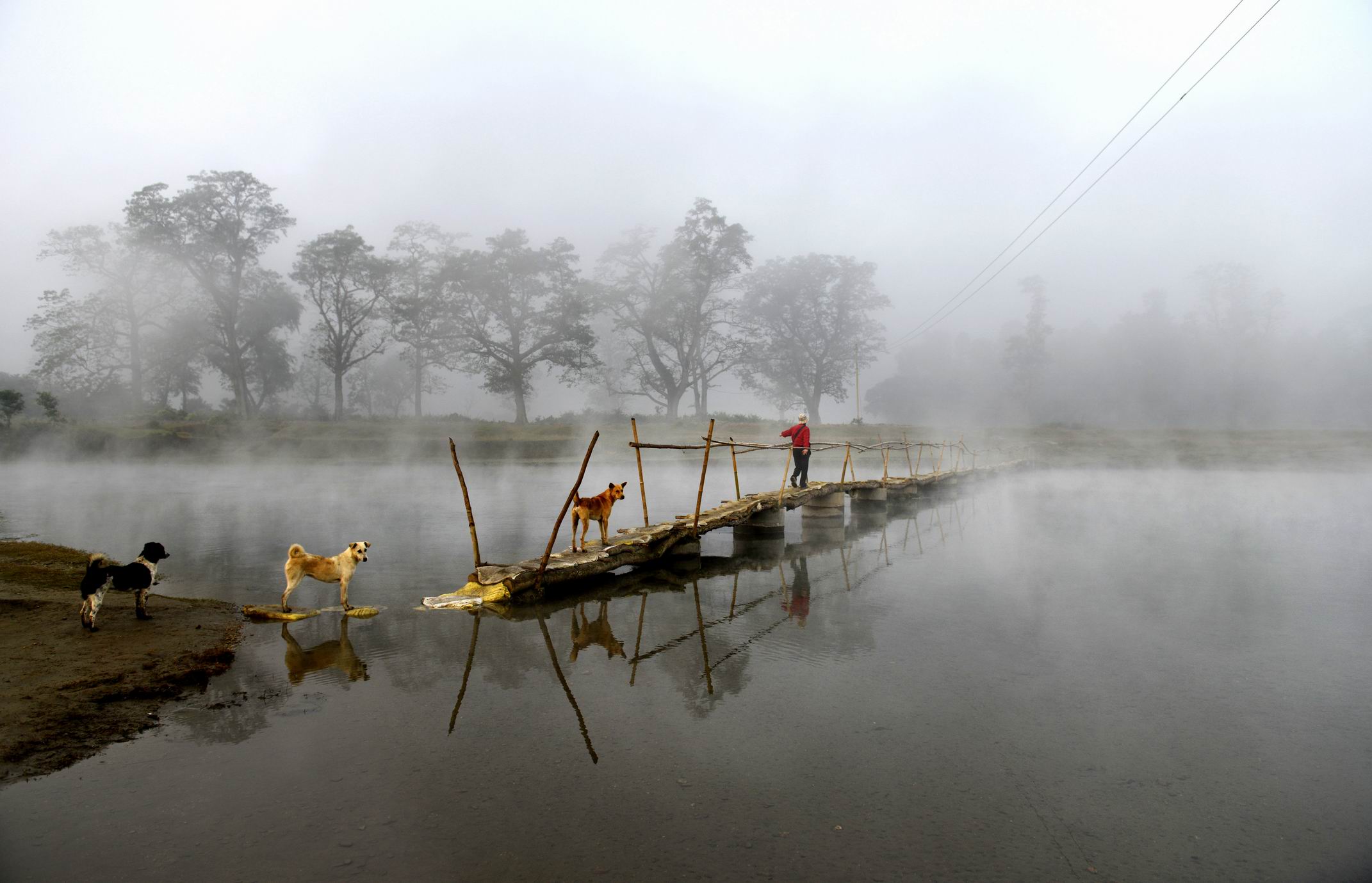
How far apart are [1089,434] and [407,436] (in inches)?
1547

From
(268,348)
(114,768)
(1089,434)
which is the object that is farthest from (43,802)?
(1089,434)

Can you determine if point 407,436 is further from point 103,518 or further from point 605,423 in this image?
point 103,518

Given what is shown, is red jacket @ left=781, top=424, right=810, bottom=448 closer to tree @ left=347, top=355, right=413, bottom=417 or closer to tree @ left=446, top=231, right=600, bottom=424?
tree @ left=446, top=231, right=600, bottom=424

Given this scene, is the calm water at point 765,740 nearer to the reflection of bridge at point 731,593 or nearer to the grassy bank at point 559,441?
the reflection of bridge at point 731,593

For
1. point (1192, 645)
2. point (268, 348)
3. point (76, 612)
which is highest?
point (268, 348)

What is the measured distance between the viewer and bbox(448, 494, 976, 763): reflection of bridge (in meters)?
6.40

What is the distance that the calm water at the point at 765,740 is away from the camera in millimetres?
3461

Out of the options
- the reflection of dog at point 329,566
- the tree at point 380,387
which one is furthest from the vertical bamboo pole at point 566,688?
the tree at point 380,387

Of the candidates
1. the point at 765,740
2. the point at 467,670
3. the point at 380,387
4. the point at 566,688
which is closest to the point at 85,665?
the point at 467,670

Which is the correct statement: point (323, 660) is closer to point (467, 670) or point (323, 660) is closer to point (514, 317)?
point (467, 670)

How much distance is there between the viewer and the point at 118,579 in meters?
6.51

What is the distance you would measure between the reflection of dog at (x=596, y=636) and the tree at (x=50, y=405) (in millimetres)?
36225

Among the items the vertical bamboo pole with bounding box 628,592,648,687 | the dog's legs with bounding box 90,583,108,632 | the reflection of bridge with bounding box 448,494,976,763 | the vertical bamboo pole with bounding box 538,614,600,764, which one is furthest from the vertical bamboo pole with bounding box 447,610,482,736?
the dog's legs with bounding box 90,583,108,632

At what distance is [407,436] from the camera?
34.1m
